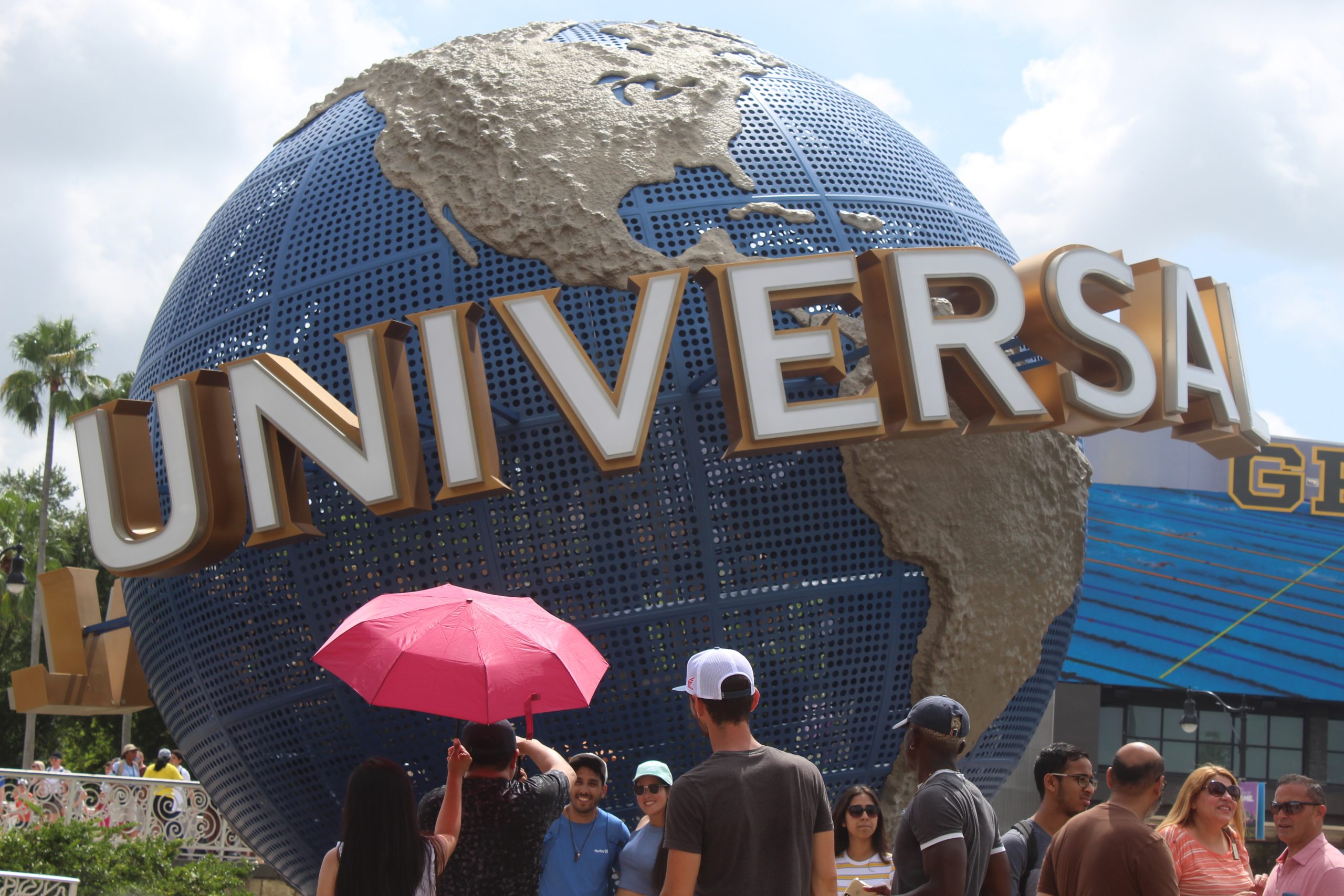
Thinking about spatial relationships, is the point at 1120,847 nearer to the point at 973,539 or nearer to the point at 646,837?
the point at 646,837

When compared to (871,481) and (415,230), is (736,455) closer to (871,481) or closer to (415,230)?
(871,481)

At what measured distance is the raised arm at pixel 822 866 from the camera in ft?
12.5

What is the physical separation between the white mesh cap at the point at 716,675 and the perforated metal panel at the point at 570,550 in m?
3.38

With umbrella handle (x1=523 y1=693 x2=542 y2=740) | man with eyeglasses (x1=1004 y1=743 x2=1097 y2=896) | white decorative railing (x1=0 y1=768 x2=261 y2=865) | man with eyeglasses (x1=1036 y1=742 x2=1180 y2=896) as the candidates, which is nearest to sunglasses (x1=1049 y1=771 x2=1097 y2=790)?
man with eyeglasses (x1=1004 y1=743 x2=1097 y2=896)

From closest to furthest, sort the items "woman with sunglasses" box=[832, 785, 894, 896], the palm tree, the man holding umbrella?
the man holding umbrella → "woman with sunglasses" box=[832, 785, 894, 896] → the palm tree

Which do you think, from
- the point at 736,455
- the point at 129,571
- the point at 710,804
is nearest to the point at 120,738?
the point at 129,571

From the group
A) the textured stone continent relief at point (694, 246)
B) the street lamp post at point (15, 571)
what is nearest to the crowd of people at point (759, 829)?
the textured stone continent relief at point (694, 246)

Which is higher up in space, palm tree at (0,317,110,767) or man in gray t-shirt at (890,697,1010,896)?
palm tree at (0,317,110,767)

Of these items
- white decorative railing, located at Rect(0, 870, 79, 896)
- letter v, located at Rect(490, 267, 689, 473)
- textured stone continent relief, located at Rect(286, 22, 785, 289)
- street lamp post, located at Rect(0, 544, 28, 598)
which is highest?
textured stone continent relief, located at Rect(286, 22, 785, 289)

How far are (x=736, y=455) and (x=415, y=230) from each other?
7.61 ft

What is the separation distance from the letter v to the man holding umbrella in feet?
8.56

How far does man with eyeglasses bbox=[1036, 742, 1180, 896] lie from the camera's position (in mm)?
4180

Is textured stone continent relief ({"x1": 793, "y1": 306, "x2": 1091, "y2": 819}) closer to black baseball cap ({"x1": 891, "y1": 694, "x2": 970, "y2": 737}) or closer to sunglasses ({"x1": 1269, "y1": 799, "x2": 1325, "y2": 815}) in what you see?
sunglasses ({"x1": 1269, "y1": 799, "x2": 1325, "y2": 815})

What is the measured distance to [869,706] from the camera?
24.7ft
